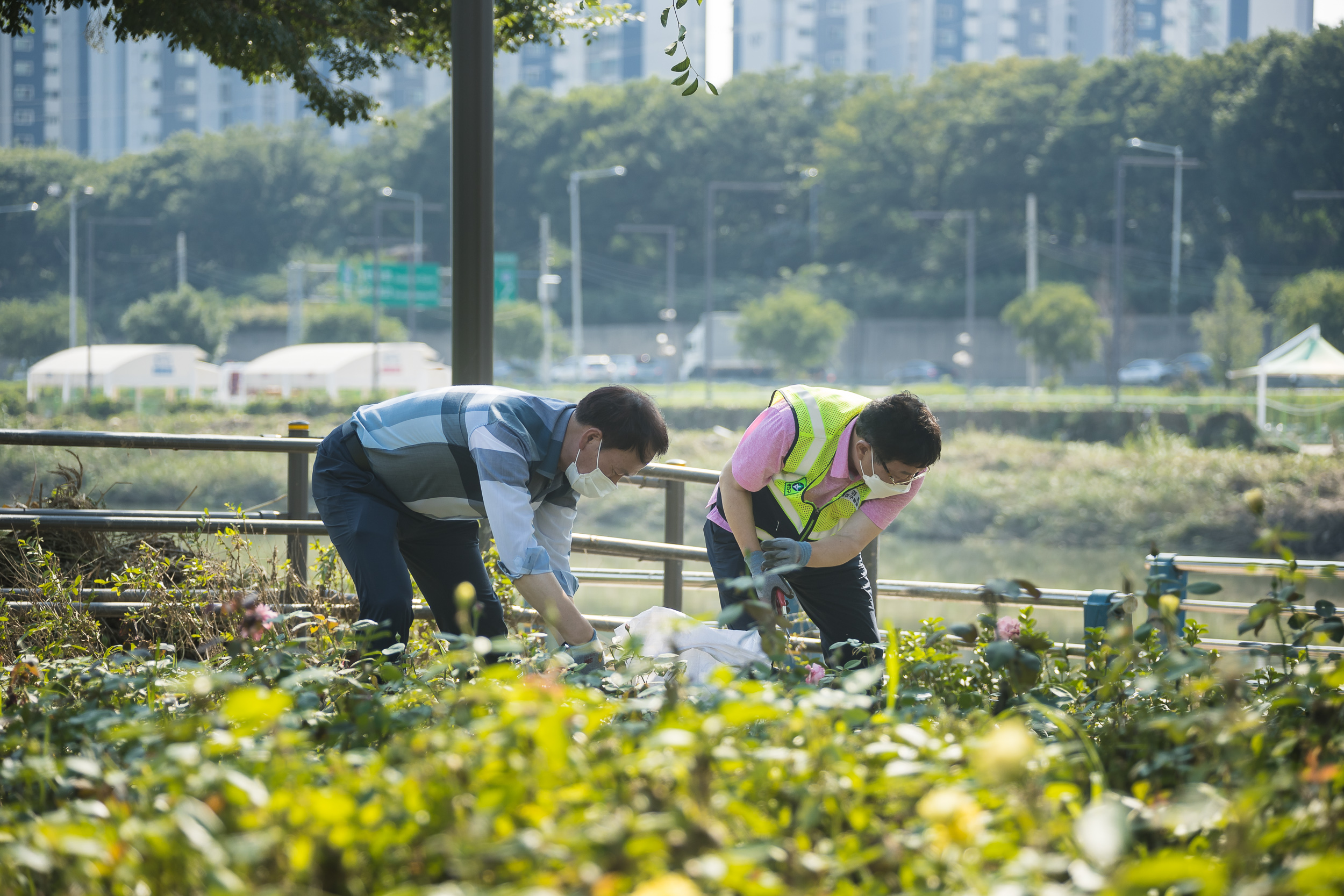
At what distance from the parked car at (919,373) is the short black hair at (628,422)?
40.8 metres

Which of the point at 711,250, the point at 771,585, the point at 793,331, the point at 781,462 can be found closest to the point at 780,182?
the point at 793,331

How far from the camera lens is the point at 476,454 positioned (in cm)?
247

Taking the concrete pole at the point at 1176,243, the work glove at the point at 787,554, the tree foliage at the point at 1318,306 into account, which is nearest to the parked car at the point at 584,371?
the concrete pole at the point at 1176,243

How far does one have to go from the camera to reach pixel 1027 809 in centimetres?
110

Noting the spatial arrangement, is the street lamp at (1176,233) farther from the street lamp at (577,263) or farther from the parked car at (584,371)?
the parked car at (584,371)

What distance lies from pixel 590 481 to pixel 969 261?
132ft

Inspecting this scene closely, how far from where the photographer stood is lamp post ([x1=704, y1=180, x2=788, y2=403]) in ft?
113

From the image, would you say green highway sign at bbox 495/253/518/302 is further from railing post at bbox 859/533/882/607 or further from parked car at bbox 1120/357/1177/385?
railing post at bbox 859/533/882/607

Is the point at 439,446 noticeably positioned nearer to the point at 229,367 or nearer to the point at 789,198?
the point at 229,367

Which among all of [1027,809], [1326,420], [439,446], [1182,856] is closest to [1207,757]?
[1182,856]

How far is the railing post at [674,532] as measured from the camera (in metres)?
3.89

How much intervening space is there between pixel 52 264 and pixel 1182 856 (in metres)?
57.1

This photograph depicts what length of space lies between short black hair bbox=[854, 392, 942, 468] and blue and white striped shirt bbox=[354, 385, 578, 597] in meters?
0.79

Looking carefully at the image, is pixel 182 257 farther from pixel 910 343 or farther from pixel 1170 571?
pixel 1170 571
